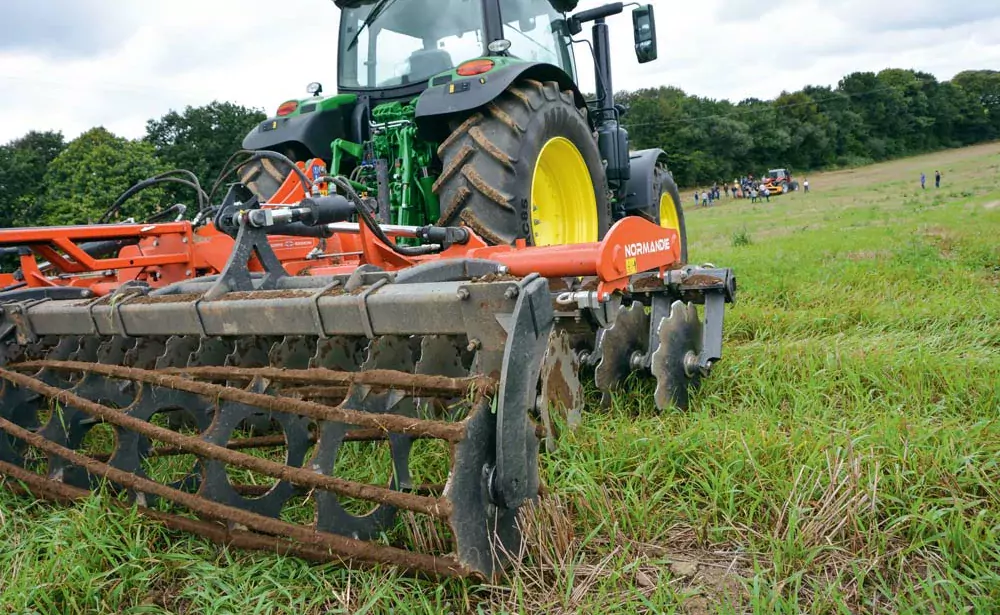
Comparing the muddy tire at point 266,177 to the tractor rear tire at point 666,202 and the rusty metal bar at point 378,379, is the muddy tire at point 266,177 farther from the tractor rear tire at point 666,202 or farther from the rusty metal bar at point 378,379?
the tractor rear tire at point 666,202

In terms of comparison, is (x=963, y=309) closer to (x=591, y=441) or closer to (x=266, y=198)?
(x=591, y=441)

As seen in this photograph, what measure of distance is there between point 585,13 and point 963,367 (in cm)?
343

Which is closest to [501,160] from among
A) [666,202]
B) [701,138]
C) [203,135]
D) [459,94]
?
[459,94]

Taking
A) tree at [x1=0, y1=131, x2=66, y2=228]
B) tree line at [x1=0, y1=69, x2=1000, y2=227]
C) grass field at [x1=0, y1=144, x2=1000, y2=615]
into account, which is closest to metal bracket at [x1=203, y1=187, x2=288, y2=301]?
grass field at [x1=0, y1=144, x2=1000, y2=615]

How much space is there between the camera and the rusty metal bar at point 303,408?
5.65 feet

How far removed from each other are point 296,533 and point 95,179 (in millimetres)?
26885

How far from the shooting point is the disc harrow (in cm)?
177

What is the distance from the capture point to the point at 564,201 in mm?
4145

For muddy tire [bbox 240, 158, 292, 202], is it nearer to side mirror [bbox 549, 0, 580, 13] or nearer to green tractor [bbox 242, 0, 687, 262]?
green tractor [bbox 242, 0, 687, 262]

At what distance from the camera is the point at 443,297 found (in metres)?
1.92

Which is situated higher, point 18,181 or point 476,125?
point 18,181

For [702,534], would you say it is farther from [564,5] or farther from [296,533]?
[564,5]

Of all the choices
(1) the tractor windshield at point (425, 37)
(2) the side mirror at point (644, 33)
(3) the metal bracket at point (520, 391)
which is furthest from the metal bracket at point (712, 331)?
(2) the side mirror at point (644, 33)

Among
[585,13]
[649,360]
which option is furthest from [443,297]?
[585,13]
